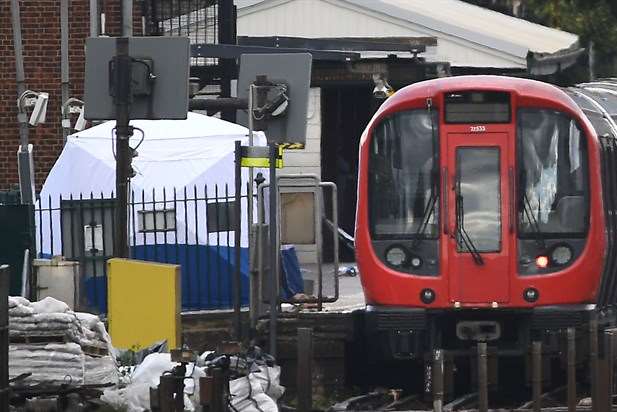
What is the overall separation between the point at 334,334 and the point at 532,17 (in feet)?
86.7

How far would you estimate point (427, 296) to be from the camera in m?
14.4

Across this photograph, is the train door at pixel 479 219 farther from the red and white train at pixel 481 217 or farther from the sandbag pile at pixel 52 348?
the sandbag pile at pixel 52 348

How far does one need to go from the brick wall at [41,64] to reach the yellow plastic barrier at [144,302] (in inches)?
414

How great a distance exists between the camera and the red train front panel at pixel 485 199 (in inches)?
563

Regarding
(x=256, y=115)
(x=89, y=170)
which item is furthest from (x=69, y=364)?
(x=89, y=170)

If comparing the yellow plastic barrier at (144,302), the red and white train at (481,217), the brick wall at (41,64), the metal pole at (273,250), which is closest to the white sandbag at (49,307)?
the yellow plastic barrier at (144,302)

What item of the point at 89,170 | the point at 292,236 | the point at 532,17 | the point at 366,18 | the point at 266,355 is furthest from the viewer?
the point at 532,17

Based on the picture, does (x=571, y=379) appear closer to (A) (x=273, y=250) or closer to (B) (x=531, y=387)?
(B) (x=531, y=387)

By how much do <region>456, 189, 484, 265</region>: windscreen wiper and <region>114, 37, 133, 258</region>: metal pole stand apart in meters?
2.57

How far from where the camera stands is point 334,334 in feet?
50.7

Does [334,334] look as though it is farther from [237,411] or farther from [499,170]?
[237,411]

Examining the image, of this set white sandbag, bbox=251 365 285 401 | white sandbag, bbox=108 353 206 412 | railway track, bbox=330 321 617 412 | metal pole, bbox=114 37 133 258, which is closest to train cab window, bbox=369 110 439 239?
railway track, bbox=330 321 617 412

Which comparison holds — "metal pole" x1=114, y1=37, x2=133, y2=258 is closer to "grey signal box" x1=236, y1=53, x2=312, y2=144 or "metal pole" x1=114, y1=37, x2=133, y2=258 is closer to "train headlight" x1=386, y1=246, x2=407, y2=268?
"grey signal box" x1=236, y1=53, x2=312, y2=144

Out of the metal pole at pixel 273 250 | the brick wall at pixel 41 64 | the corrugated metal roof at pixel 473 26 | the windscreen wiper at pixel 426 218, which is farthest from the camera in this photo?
the corrugated metal roof at pixel 473 26
